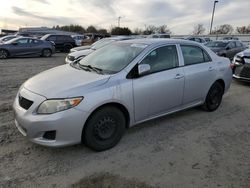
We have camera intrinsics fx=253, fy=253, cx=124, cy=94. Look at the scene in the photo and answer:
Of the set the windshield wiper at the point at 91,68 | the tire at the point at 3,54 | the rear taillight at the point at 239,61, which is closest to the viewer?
the windshield wiper at the point at 91,68

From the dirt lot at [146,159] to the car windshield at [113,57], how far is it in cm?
119

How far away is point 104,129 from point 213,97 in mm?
2982

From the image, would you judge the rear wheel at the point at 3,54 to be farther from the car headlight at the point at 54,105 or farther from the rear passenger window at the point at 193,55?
the car headlight at the point at 54,105

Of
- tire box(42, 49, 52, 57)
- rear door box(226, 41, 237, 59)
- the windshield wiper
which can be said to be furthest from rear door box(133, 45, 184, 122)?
tire box(42, 49, 52, 57)

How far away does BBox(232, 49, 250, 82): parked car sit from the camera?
331 inches

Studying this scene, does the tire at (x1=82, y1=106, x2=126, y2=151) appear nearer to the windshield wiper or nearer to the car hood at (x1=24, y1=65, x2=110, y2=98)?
the car hood at (x1=24, y1=65, x2=110, y2=98)

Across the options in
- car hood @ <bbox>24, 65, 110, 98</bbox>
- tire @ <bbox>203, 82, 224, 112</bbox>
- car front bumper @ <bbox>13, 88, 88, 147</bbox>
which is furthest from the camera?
tire @ <bbox>203, 82, 224, 112</bbox>

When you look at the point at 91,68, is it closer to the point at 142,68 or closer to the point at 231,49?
the point at 142,68

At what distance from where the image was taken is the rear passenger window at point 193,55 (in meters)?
4.84

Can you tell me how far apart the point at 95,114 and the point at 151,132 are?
1327 millimetres

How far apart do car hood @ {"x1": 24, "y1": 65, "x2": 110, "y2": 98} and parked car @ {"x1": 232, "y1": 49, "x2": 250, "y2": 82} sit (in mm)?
6341

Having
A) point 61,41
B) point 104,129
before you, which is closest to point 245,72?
point 104,129

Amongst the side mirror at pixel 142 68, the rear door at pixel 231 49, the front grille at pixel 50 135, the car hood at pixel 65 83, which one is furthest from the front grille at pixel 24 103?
the rear door at pixel 231 49

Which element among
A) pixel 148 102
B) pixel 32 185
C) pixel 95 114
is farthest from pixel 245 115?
pixel 32 185
